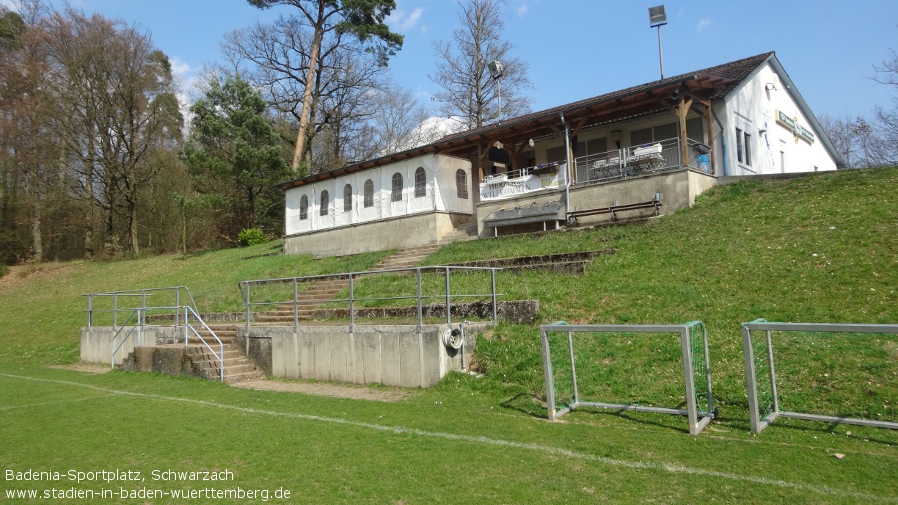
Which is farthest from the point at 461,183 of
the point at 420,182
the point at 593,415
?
the point at 593,415

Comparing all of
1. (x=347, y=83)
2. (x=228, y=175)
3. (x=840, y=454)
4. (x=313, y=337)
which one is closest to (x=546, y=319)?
(x=313, y=337)

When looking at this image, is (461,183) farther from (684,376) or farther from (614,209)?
(684,376)

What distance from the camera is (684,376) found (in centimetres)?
738

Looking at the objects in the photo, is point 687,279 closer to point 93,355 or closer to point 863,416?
point 863,416

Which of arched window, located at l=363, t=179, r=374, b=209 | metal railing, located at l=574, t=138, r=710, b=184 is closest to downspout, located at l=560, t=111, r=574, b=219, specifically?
metal railing, located at l=574, t=138, r=710, b=184

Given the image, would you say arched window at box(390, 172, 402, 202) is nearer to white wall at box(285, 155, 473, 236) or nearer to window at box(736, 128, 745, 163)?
white wall at box(285, 155, 473, 236)

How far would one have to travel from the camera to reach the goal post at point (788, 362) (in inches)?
237

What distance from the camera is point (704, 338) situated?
7.26 metres

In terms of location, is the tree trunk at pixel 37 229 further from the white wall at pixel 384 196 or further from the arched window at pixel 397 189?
the arched window at pixel 397 189

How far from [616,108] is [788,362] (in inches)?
534

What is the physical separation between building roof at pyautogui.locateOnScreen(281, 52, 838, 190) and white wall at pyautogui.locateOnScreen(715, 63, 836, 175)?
0.60 m

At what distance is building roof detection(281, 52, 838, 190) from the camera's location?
60.9ft

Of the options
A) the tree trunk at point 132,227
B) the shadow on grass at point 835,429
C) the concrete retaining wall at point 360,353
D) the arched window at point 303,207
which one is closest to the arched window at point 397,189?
the arched window at point 303,207

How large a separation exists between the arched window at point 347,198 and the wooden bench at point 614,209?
1107 centimetres
